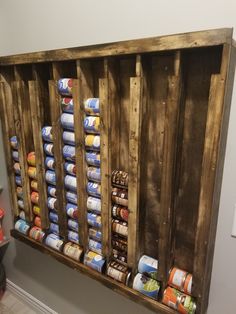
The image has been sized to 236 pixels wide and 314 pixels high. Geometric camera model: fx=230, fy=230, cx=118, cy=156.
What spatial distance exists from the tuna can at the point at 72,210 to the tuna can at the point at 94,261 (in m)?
0.20

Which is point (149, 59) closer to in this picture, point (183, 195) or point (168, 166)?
point (168, 166)

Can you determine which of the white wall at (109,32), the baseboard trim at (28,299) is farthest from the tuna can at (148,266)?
the baseboard trim at (28,299)

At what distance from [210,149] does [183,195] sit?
0.84ft

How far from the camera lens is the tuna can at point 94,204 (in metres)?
1.08

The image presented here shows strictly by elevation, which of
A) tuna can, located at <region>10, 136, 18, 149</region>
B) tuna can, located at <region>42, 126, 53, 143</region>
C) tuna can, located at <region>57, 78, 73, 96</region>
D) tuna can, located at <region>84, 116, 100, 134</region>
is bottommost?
tuna can, located at <region>10, 136, 18, 149</region>

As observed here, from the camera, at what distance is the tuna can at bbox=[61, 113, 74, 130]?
1.06 m

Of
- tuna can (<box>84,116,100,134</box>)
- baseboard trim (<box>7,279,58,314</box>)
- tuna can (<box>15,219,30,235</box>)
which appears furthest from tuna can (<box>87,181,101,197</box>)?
baseboard trim (<box>7,279,58,314</box>)

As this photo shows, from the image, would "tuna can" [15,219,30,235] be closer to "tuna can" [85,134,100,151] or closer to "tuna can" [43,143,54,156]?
"tuna can" [43,143,54,156]

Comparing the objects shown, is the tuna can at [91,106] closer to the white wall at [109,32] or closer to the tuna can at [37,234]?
the white wall at [109,32]

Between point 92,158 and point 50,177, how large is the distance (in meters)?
0.33

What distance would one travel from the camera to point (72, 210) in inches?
46.8

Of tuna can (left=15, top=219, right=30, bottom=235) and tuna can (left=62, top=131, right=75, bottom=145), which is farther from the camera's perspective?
tuna can (left=15, top=219, right=30, bottom=235)

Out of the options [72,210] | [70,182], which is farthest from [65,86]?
[72,210]

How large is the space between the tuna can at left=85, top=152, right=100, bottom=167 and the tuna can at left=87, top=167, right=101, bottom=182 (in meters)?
0.02
